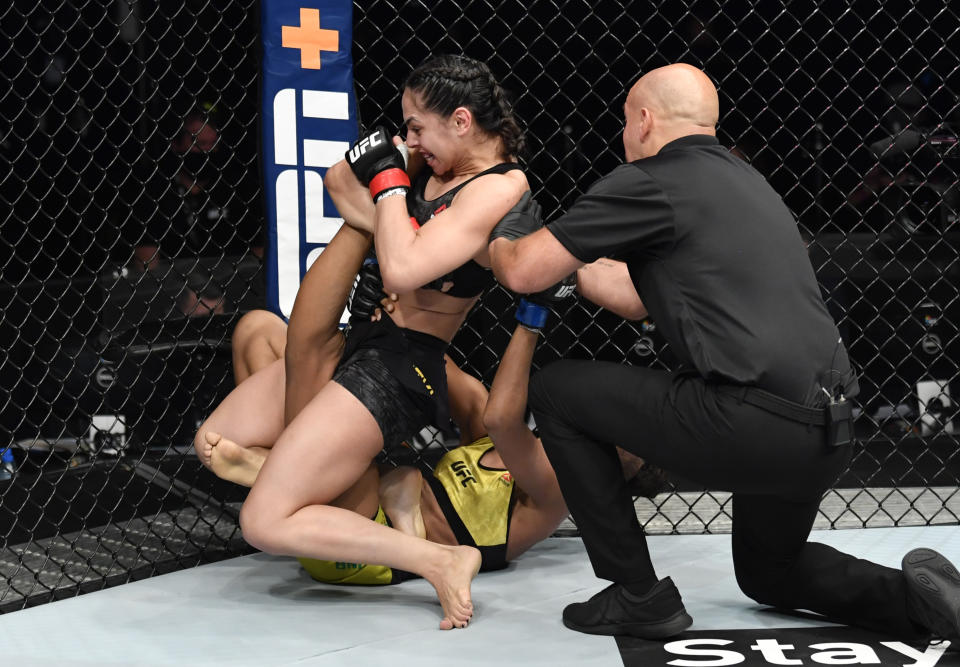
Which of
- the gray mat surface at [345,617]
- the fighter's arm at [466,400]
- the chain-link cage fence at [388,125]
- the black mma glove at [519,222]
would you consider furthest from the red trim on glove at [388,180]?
the chain-link cage fence at [388,125]

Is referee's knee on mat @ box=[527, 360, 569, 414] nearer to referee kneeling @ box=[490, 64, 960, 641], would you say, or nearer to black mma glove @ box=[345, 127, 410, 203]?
referee kneeling @ box=[490, 64, 960, 641]

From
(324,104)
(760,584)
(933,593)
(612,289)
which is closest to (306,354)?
(612,289)

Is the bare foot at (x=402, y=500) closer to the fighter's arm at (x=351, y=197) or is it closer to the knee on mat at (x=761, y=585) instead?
the fighter's arm at (x=351, y=197)

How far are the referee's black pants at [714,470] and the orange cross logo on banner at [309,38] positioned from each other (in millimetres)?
1252

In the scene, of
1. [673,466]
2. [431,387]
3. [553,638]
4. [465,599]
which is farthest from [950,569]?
[431,387]

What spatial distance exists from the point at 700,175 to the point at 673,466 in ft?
1.67

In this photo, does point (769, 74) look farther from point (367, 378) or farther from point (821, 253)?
point (367, 378)

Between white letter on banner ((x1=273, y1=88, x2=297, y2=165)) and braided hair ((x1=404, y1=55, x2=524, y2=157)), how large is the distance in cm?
66

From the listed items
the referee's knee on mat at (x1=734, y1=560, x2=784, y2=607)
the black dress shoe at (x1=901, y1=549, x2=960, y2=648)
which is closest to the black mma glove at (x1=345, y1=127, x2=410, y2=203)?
the referee's knee on mat at (x1=734, y1=560, x2=784, y2=607)

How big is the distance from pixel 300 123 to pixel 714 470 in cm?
151

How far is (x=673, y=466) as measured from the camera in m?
1.86

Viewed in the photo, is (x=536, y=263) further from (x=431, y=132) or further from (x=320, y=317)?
(x=320, y=317)

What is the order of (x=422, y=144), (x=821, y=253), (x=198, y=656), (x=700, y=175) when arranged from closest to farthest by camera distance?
(x=700, y=175), (x=198, y=656), (x=422, y=144), (x=821, y=253)

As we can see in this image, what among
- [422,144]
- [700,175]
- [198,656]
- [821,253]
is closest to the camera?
[700,175]
